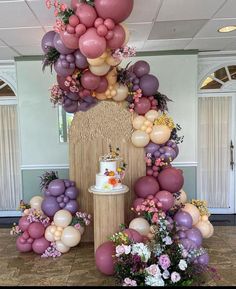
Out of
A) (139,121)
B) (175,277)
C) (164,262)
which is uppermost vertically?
(139,121)

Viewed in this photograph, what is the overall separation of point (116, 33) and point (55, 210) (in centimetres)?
218

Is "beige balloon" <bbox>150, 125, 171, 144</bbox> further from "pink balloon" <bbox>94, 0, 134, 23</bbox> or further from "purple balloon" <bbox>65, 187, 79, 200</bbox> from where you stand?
"pink balloon" <bbox>94, 0, 134, 23</bbox>

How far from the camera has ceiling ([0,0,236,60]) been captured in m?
2.89

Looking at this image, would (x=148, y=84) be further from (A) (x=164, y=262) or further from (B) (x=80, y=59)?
(A) (x=164, y=262)

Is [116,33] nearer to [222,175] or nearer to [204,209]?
[204,209]

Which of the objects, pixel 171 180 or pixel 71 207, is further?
pixel 71 207

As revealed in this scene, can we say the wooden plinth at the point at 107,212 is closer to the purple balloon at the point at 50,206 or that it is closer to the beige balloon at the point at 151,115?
the purple balloon at the point at 50,206

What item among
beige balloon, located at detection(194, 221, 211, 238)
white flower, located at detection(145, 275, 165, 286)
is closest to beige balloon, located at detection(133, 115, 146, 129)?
beige balloon, located at detection(194, 221, 211, 238)

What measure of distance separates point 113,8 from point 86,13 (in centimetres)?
24

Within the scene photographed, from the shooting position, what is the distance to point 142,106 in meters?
3.54

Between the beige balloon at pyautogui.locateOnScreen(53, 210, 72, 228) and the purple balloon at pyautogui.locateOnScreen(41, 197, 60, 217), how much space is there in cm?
11

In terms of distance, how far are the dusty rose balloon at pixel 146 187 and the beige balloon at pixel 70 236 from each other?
0.87 metres

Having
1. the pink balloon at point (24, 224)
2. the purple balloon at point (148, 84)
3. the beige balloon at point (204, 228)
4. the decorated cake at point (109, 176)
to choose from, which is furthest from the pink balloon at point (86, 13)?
the beige balloon at point (204, 228)

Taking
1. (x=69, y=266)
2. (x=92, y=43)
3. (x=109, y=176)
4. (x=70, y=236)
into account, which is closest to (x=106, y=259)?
(x=69, y=266)
